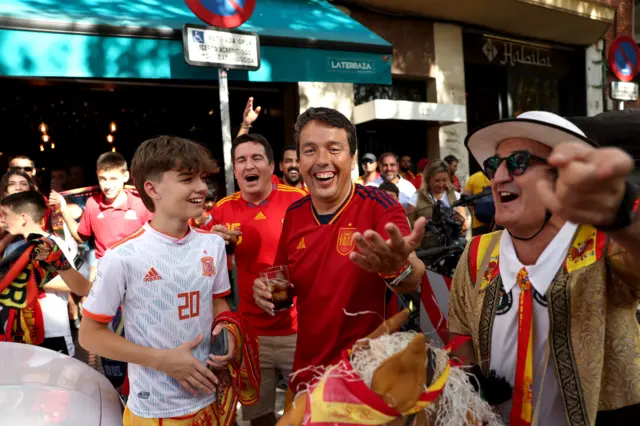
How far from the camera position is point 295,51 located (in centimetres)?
668

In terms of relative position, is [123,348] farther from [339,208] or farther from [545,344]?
[545,344]

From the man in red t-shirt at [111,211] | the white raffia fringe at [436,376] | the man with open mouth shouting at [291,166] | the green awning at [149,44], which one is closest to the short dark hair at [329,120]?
the white raffia fringe at [436,376]

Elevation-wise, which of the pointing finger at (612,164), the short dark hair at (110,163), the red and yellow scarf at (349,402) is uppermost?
the short dark hair at (110,163)

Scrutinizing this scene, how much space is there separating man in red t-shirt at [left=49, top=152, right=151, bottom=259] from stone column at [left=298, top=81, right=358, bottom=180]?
4.50m

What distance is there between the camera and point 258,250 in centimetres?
331

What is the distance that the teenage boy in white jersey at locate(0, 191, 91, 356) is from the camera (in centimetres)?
298

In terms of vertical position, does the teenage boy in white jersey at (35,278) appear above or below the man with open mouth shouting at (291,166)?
below

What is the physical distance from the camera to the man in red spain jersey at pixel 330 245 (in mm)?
2180

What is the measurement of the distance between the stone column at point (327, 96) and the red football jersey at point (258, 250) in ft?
17.7

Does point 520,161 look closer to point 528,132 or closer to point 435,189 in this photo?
point 528,132

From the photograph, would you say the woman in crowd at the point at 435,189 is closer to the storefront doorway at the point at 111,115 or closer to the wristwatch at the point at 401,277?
the storefront doorway at the point at 111,115

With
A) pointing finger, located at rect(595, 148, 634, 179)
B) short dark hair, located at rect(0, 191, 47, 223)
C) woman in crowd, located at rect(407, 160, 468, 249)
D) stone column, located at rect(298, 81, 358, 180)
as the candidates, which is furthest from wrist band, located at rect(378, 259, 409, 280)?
stone column, located at rect(298, 81, 358, 180)

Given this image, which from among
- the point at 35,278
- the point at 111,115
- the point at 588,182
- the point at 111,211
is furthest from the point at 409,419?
the point at 111,115

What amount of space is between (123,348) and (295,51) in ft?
17.8
